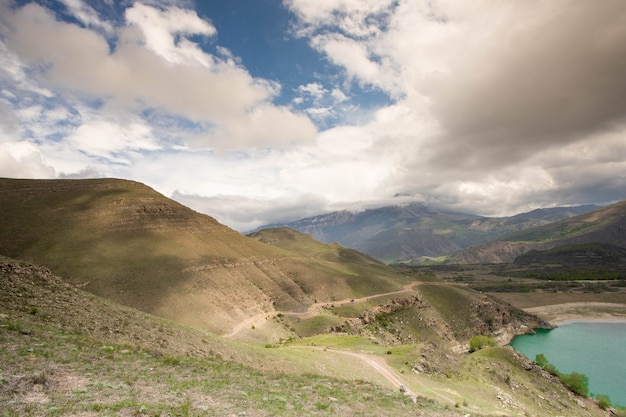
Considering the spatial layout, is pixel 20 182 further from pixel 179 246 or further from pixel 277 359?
pixel 277 359

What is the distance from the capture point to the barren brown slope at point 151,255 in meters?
74.0

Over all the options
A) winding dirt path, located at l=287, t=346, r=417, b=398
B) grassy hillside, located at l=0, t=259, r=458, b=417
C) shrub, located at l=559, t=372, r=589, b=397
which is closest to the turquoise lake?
shrub, located at l=559, t=372, r=589, b=397

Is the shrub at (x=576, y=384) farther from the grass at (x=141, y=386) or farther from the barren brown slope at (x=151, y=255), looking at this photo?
the barren brown slope at (x=151, y=255)

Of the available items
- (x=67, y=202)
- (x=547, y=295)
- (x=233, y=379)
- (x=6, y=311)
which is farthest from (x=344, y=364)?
(x=547, y=295)

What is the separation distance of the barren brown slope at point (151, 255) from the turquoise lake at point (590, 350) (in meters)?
68.5

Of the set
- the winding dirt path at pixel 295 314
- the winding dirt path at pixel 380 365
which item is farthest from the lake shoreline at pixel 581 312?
the winding dirt path at pixel 380 365

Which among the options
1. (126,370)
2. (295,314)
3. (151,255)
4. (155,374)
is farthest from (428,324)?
(126,370)

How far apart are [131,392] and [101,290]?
209 ft

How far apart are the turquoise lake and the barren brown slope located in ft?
225

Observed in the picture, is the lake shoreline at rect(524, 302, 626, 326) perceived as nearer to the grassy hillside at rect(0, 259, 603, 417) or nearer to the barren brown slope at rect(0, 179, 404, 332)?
the barren brown slope at rect(0, 179, 404, 332)

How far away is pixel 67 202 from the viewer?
4163 inches

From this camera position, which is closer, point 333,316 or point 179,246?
point 333,316

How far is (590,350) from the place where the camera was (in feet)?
356

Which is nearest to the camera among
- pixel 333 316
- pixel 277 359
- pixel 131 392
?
pixel 131 392
